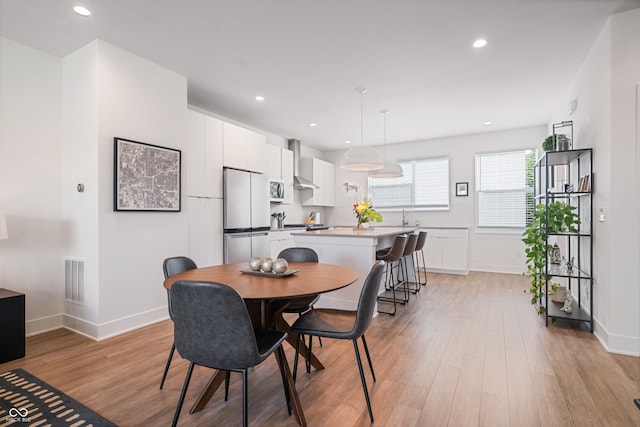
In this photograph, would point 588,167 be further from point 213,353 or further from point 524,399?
point 213,353

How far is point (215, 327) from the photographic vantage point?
144 centimetres

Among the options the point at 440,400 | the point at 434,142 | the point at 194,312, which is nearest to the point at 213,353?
the point at 194,312

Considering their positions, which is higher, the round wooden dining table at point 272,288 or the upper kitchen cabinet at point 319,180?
the upper kitchen cabinet at point 319,180

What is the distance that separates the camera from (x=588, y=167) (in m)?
3.19

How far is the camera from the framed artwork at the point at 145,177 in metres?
3.09

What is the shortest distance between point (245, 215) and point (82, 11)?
2.80 m

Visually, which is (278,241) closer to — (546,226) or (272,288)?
(272,288)

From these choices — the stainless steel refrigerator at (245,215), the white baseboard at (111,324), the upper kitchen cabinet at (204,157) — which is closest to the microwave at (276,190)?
the stainless steel refrigerator at (245,215)

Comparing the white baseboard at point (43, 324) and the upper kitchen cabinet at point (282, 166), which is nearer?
the white baseboard at point (43, 324)

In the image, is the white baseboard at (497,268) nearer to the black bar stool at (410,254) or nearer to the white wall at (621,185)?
the black bar stool at (410,254)

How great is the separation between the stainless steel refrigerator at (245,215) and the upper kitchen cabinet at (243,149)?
179 millimetres

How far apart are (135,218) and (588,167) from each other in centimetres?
463

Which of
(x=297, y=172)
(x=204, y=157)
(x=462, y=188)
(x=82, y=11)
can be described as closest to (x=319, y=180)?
(x=297, y=172)

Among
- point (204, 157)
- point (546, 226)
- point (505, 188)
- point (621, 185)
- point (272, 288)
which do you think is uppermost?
point (204, 157)
